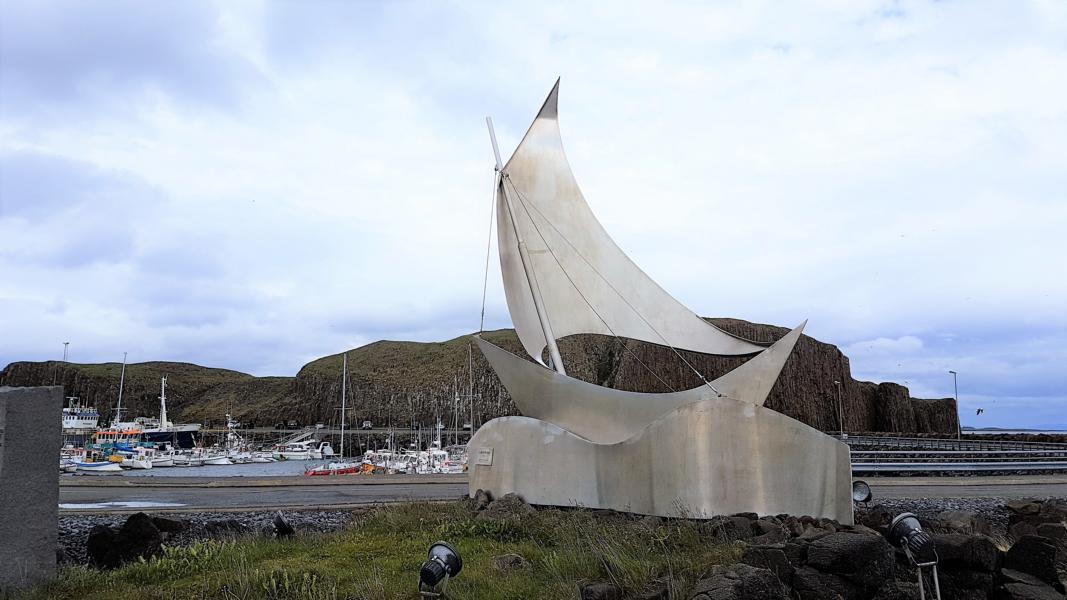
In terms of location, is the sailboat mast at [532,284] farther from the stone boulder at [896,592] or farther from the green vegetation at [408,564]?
the stone boulder at [896,592]

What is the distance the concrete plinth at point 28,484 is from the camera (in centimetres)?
781

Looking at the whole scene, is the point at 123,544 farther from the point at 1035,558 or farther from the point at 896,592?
the point at 1035,558

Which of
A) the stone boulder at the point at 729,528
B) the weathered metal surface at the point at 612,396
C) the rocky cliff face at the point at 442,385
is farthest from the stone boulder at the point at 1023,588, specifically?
the rocky cliff face at the point at 442,385

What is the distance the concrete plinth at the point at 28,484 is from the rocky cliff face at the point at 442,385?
2299 inches

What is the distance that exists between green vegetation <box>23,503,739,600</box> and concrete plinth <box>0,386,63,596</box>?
14.0 inches

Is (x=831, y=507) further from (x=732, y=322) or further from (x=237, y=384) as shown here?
(x=237, y=384)

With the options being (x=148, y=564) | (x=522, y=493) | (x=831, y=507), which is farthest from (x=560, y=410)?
(x=148, y=564)

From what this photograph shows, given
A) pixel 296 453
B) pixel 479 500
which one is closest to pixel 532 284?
pixel 479 500

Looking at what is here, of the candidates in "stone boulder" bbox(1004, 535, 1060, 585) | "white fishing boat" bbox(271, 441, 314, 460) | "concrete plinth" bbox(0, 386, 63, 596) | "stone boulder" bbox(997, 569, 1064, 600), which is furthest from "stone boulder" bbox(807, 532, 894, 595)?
"white fishing boat" bbox(271, 441, 314, 460)

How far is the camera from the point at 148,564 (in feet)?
28.0

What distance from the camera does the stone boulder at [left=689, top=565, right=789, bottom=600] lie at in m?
5.86

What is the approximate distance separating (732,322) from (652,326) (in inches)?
2304

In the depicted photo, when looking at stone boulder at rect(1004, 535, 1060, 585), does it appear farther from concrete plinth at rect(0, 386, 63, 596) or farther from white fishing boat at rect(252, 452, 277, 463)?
white fishing boat at rect(252, 452, 277, 463)

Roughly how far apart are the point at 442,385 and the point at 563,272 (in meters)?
119
